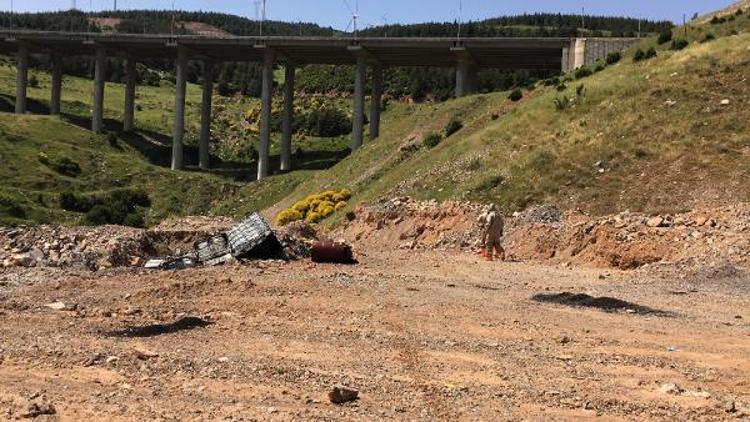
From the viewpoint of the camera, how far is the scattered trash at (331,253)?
22.6 metres

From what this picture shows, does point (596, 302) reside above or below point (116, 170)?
below

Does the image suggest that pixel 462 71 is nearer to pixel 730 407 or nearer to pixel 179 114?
pixel 179 114

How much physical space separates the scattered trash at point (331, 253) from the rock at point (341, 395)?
45.9ft

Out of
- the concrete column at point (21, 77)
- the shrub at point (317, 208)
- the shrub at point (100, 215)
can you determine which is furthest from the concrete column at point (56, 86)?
the shrub at point (317, 208)

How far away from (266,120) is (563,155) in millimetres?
51825

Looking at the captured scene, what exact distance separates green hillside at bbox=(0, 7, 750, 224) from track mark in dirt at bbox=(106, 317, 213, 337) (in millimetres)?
20172

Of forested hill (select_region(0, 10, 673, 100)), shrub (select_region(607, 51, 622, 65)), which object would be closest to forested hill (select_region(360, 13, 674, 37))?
forested hill (select_region(0, 10, 673, 100))

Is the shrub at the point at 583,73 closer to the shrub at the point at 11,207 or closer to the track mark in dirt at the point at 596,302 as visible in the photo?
the track mark in dirt at the point at 596,302

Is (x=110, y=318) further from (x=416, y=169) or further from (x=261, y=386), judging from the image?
(x=416, y=169)

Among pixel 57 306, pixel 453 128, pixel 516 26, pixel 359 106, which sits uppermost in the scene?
pixel 516 26

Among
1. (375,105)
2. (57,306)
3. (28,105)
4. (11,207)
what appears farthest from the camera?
(28,105)

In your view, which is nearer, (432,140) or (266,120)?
(432,140)

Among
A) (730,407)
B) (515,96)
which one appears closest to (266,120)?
(515,96)

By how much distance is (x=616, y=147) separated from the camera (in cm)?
3381
